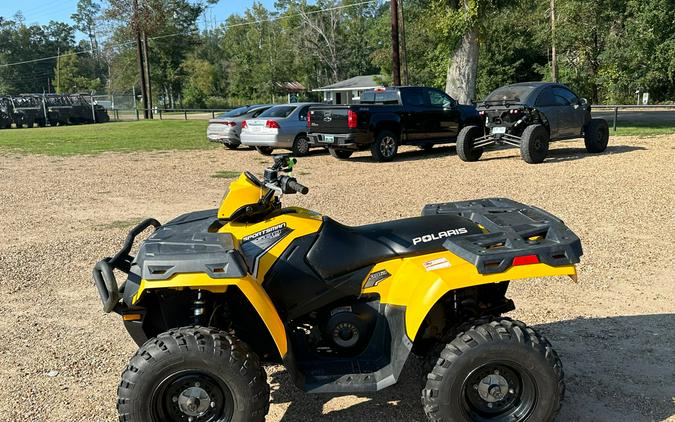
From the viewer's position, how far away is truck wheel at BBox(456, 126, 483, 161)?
13812mm

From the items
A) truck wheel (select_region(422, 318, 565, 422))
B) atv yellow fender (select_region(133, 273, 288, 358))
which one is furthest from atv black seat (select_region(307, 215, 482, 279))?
truck wheel (select_region(422, 318, 565, 422))

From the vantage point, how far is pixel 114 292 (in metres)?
2.88

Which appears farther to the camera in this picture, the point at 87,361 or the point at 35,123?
the point at 35,123

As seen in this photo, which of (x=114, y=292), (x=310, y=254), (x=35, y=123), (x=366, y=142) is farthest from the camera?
(x=35, y=123)

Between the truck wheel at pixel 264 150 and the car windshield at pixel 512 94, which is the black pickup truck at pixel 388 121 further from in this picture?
the truck wheel at pixel 264 150

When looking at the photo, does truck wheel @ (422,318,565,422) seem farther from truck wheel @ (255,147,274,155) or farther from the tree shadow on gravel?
truck wheel @ (255,147,274,155)

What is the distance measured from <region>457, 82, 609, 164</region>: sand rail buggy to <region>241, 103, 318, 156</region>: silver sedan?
489cm

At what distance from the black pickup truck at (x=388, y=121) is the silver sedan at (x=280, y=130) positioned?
1.72 meters

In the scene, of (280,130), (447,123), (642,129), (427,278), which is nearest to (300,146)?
(280,130)

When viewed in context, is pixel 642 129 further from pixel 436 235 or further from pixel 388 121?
pixel 436 235

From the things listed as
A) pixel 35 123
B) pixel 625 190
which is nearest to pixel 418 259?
pixel 625 190

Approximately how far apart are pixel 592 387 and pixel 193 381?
2.35 m

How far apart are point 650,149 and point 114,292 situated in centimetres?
1445

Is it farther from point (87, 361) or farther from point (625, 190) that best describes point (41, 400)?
point (625, 190)
